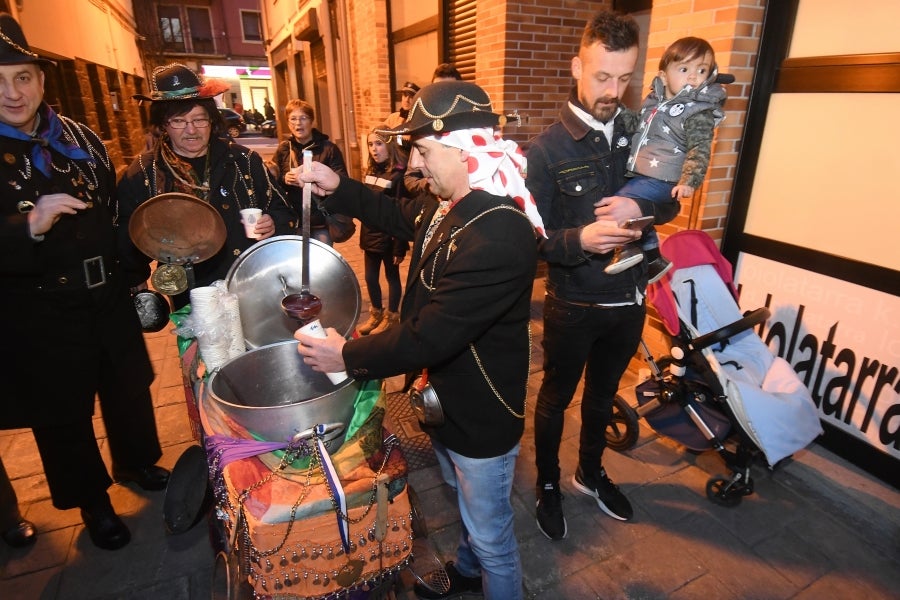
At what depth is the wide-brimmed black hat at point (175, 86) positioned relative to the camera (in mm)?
2436

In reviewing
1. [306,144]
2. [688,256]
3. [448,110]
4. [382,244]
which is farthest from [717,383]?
[306,144]

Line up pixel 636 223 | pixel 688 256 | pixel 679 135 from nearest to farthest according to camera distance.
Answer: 1. pixel 636 223
2. pixel 679 135
3. pixel 688 256

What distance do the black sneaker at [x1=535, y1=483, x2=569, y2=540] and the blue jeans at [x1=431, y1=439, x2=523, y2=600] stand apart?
77 centimetres

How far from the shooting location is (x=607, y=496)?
2865 mm

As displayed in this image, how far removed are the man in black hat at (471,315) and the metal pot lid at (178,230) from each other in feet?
1.67

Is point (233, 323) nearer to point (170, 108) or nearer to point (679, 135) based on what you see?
point (170, 108)

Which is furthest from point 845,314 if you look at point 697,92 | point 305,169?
point 305,169

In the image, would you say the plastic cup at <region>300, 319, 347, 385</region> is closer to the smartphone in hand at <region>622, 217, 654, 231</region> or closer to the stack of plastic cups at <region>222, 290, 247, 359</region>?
the stack of plastic cups at <region>222, 290, 247, 359</region>

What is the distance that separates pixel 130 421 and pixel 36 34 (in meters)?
9.85

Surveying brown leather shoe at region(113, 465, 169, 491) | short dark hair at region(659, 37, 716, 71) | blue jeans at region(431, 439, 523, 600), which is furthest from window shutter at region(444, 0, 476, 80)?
blue jeans at region(431, 439, 523, 600)

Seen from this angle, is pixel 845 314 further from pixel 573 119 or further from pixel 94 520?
pixel 94 520

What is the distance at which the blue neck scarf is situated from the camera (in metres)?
2.17

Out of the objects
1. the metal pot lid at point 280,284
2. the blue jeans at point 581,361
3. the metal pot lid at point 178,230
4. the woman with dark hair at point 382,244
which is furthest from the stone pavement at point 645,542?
the woman with dark hair at point 382,244

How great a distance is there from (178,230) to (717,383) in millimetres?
2850
